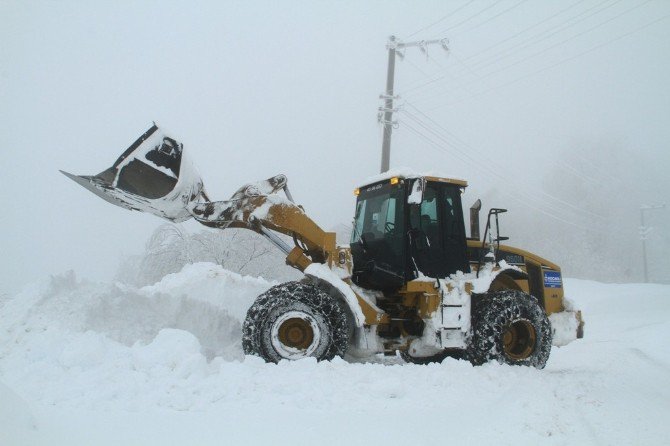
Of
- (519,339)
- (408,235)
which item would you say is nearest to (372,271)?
(408,235)

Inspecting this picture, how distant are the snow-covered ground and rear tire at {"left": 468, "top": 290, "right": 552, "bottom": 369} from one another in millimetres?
444

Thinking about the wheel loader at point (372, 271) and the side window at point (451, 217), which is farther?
the side window at point (451, 217)

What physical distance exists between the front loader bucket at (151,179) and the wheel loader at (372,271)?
1cm

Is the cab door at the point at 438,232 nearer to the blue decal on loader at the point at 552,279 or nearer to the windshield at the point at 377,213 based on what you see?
the windshield at the point at 377,213

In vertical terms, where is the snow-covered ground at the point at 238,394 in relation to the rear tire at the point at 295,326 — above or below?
below

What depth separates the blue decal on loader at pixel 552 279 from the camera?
7.55 m

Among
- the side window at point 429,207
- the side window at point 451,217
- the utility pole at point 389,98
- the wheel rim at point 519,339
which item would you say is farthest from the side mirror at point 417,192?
the utility pole at point 389,98

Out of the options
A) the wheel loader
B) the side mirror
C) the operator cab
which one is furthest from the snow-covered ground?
the side mirror

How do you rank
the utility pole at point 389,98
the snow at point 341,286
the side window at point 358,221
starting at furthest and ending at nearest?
1. the utility pole at point 389,98
2. the side window at point 358,221
3. the snow at point 341,286

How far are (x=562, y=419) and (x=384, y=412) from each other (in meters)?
1.46

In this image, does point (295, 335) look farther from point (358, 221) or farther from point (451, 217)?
point (451, 217)

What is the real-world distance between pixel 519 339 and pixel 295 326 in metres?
3.00

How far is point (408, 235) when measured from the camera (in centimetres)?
640

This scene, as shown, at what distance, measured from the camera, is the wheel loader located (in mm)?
5539
